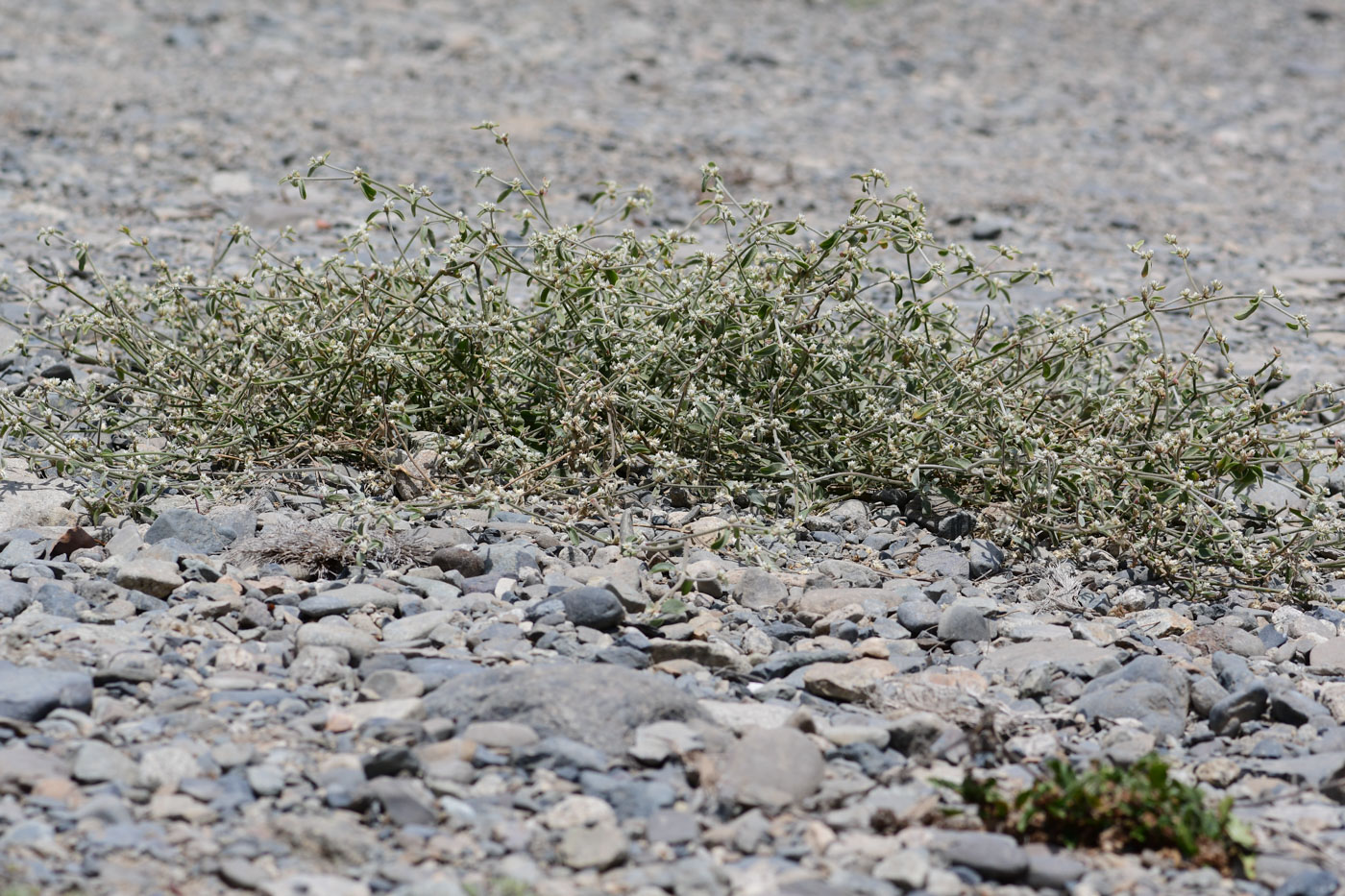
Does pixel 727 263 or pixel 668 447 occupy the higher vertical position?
pixel 727 263

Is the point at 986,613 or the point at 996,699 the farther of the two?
the point at 986,613

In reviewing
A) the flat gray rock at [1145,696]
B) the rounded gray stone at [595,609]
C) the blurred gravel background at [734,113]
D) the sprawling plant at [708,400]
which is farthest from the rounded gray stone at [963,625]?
the blurred gravel background at [734,113]

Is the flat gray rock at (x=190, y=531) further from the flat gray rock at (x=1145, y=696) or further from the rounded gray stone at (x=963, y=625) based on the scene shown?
the flat gray rock at (x=1145, y=696)

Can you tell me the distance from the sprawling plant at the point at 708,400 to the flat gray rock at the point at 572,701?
940 millimetres

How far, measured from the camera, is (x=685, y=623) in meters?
3.27

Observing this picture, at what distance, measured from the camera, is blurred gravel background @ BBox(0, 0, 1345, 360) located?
24.5 ft

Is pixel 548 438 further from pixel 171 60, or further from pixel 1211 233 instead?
pixel 171 60

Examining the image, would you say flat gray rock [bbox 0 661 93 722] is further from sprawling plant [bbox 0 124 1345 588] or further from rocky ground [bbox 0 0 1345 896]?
sprawling plant [bbox 0 124 1345 588]

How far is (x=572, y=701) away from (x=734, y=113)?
8.11 m

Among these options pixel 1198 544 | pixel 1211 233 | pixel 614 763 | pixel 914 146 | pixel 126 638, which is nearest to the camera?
pixel 614 763

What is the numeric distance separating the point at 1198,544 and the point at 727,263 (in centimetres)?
156

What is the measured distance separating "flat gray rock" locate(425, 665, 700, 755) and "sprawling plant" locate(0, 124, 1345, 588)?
94 cm

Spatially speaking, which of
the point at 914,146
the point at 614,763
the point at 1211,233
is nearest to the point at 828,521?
the point at 614,763

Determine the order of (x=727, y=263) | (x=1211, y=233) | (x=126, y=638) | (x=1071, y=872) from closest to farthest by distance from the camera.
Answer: (x=1071, y=872) < (x=126, y=638) < (x=727, y=263) < (x=1211, y=233)
